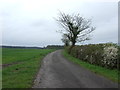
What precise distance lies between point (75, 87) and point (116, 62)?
768cm

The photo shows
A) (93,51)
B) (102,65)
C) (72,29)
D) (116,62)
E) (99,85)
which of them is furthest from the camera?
(72,29)

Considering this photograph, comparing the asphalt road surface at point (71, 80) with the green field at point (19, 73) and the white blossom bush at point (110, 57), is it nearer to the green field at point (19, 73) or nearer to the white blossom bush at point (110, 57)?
the green field at point (19, 73)

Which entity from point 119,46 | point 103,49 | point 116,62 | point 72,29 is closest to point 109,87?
point 116,62

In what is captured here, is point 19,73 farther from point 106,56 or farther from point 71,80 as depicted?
point 106,56

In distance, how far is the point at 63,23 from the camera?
5969cm

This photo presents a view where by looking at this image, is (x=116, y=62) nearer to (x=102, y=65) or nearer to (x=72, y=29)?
(x=102, y=65)

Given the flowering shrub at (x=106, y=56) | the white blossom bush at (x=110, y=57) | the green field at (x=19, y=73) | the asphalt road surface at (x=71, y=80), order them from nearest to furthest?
the asphalt road surface at (x=71, y=80) < the green field at (x=19, y=73) < the white blossom bush at (x=110, y=57) < the flowering shrub at (x=106, y=56)

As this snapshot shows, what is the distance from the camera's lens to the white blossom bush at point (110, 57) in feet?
58.2

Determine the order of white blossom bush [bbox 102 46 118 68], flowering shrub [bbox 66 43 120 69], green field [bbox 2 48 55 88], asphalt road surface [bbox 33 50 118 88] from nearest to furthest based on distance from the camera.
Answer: asphalt road surface [bbox 33 50 118 88]
green field [bbox 2 48 55 88]
white blossom bush [bbox 102 46 118 68]
flowering shrub [bbox 66 43 120 69]

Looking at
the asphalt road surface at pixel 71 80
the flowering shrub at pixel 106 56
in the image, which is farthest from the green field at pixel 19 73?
the flowering shrub at pixel 106 56

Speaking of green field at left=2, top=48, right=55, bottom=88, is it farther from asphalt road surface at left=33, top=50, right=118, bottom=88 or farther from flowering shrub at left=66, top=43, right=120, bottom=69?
flowering shrub at left=66, top=43, right=120, bottom=69

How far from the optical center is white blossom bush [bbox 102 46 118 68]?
1773 centimetres

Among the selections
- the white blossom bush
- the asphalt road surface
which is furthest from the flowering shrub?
the asphalt road surface

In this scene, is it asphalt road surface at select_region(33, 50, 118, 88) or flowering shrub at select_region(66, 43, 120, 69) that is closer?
asphalt road surface at select_region(33, 50, 118, 88)
